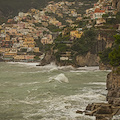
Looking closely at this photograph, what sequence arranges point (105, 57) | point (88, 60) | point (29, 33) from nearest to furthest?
point (105, 57) → point (88, 60) → point (29, 33)

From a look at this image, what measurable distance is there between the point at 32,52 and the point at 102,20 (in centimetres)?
3644

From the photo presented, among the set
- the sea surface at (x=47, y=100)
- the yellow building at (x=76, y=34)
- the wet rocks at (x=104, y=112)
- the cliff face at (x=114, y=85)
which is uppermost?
the yellow building at (x=76, y=34)

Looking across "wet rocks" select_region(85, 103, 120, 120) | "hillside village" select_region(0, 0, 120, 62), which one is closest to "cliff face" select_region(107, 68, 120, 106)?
"wet rocks" select_region(85, 103, 120, 120)

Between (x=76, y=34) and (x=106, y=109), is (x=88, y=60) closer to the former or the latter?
(x=76, y=34)

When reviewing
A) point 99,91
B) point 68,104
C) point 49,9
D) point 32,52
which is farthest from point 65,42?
point 49,9

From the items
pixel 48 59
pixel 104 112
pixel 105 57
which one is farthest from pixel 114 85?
pixel 48 59

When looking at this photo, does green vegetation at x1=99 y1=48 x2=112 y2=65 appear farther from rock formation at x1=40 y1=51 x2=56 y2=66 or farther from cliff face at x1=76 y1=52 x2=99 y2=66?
rock formation at x1=40 y1=51 x2=56 y2=66

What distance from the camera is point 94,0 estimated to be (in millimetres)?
193625

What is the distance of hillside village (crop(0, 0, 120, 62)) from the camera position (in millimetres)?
87562

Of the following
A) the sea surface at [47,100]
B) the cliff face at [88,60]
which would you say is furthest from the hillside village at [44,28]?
the sea surface at [47,100]

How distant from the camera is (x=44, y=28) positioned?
15775 centimetres

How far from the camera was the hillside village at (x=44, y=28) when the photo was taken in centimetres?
8756

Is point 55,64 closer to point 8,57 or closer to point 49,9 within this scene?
point 8,57

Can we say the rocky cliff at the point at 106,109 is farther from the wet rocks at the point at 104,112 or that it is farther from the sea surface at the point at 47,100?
the sea surface at the point at 47,100
